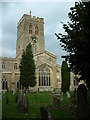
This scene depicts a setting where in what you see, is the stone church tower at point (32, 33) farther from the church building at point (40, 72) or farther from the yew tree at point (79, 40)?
the yew tree at point (79, 40)

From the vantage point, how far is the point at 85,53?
27.6ft

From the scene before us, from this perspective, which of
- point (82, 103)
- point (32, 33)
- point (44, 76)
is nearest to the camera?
point (82, 103)

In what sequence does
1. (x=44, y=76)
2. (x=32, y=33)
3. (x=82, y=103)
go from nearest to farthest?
1. (x=82, y=103)
2. (x=44, y=76)
3. (x=32, y=33)

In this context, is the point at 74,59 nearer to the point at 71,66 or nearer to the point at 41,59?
the point at 71,66

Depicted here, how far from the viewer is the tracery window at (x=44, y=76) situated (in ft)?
139

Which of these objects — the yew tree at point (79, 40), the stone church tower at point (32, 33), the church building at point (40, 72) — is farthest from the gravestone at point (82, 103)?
the stone church tower at point (32, 33)

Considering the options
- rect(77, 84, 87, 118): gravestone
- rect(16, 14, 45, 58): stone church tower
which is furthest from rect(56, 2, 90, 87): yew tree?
rect(16, 14, 45, 58): stone church tower

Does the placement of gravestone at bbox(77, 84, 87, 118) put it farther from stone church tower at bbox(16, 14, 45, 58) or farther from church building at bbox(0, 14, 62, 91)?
stone church tower at bbox(16, 14, 45, 58)

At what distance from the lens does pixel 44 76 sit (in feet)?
141

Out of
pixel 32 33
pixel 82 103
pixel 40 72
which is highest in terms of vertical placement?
pixel 32 33

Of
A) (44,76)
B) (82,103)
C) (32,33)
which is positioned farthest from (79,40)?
(32,33)

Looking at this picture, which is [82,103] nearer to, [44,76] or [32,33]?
[44,76]

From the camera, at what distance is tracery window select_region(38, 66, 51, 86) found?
42469 millimetres

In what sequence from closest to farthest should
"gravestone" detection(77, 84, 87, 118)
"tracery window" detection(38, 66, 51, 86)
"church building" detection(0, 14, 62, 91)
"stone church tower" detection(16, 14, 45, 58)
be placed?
"gravestone" detection(77, 84, 87, 118) < "church building" detection(0, 14, 62, 91) < "tracery window" detection(38, 66, 51, 86) < "stone church tower" detection(16, 14, 45, 58)
